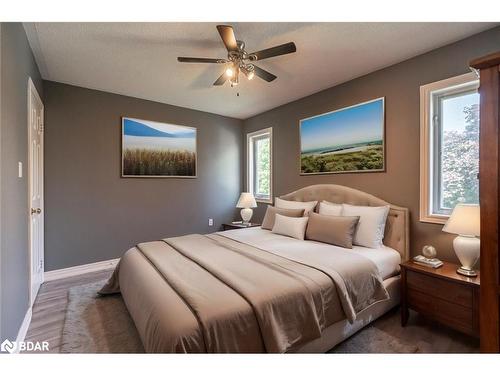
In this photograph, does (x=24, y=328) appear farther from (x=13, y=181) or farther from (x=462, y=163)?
(x=462, y=163)

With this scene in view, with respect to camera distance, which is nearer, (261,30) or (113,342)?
(113,342)

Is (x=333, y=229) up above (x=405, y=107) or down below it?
below

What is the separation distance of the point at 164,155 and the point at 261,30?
263cm

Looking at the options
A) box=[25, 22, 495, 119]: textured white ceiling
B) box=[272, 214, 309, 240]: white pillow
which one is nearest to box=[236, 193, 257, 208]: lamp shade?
box=[272, 214, 309, 240]: white pillow

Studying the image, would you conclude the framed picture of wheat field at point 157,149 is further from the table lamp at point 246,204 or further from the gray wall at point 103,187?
the table lamp at point 246,204

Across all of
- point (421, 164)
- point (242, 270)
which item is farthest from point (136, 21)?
point (421, 164)

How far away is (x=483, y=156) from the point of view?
123cm

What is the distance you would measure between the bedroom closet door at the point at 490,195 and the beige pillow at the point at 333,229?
124 centimetres

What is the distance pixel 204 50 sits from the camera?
96.3 inches

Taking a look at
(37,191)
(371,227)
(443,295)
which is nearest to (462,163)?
(371,227)

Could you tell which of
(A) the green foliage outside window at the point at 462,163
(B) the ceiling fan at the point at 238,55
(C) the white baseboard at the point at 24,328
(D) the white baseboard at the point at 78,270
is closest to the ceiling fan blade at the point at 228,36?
(B) the ceiling fan at the point at 238,55

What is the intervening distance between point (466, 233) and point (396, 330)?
0.97 metres
